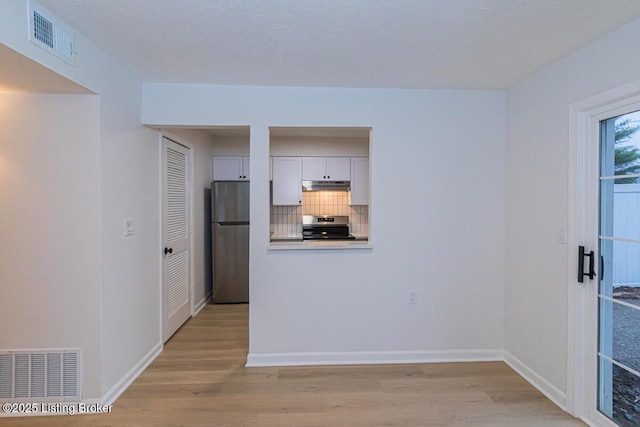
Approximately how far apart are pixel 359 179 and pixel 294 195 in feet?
3.30

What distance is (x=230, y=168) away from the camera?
4.59m

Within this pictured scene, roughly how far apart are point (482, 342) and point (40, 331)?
3485 millimetres

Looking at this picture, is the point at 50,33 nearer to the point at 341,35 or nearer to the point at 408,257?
the point at 341,35

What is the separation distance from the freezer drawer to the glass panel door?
372cm

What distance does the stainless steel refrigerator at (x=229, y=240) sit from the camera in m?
4.35

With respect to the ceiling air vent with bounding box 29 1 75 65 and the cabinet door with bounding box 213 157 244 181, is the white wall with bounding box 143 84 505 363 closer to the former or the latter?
the ceiling air vent with bounding box 29 1 75 65

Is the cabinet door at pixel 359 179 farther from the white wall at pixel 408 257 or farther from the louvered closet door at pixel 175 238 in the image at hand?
the louvered closet door at pixel 175 238

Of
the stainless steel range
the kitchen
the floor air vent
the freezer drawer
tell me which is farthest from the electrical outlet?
the floor air vent

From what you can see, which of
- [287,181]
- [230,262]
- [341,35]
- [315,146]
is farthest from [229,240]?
[341,35]

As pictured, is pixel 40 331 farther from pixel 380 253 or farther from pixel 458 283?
pixel 458 283

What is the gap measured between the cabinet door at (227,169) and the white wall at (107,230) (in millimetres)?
1930

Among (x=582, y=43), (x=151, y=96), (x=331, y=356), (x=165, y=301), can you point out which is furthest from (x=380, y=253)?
(x=151, y=96)

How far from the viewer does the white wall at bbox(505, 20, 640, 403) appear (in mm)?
1985

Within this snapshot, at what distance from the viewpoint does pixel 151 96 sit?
2.67m
